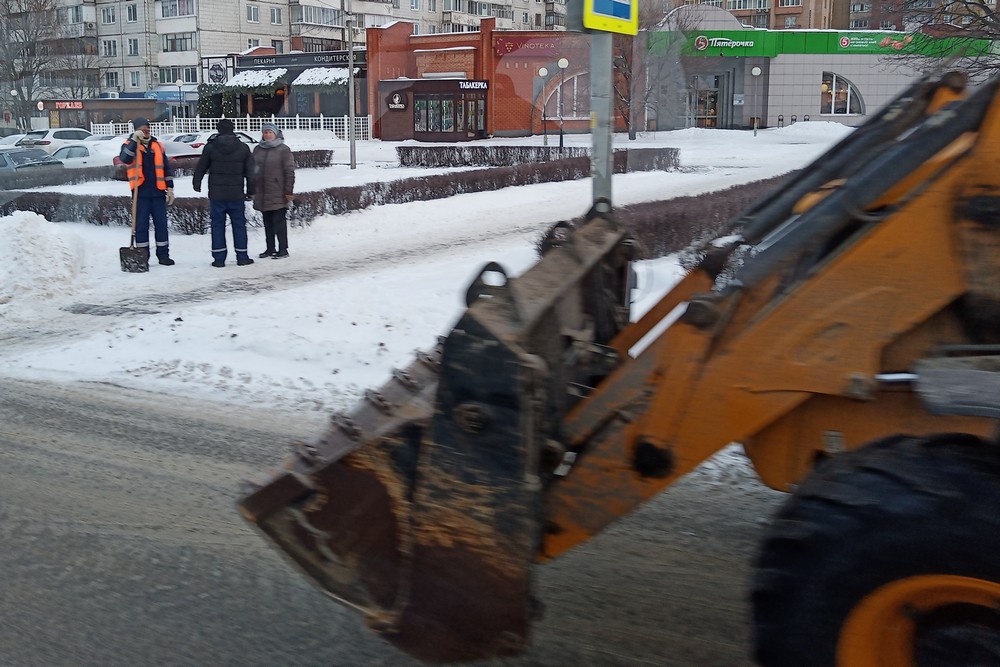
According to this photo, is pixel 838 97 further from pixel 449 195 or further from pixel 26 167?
pixel 26 167

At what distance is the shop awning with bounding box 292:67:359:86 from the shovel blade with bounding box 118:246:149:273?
45.3m

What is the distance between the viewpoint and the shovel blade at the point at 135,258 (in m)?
11.9

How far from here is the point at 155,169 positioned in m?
11.9

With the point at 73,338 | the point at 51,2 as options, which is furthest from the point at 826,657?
the point at 51,2

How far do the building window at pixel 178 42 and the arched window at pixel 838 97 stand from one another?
43889mm

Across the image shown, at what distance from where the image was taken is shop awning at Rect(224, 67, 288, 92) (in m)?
57.8

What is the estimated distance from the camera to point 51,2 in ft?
206

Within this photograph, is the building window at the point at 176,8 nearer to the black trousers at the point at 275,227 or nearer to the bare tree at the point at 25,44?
the bare tree at the point at 25,44

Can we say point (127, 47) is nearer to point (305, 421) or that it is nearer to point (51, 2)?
point (51, 2)

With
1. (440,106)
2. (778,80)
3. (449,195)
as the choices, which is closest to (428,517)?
(449,195)

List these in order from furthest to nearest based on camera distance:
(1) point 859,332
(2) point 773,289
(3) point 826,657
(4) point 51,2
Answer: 1. (4) point 51,2
2. (2) point 773,289
3. (1) point 859,332
4. (3) point 826,657

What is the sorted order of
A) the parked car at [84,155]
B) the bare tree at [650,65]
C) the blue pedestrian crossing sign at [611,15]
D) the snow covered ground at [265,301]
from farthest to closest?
the bare tree at [650,65], the parked car at [84,155], the snow covered ground at [265,301], the blue pedestrian crossing sign at [611,15]

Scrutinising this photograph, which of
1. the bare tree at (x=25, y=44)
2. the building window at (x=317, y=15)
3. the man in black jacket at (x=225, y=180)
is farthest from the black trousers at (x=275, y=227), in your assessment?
the building window at (x=317, y=15)

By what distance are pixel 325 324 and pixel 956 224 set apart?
21.7 ft
